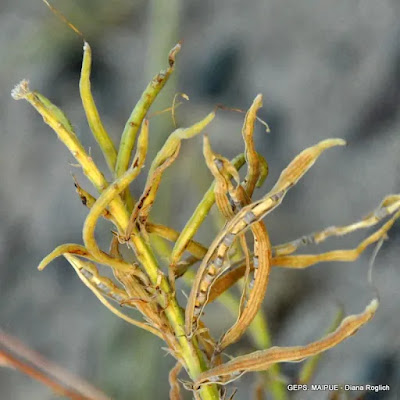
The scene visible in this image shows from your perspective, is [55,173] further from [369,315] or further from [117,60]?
[369,315]

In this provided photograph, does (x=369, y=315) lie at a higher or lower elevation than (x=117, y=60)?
lower

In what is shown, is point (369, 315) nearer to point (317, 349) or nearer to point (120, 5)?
point (317, 349)

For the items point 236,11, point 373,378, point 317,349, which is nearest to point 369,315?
point 317,349

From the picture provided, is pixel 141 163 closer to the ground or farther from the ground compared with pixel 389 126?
closer to the ground

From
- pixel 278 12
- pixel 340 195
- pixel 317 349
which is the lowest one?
pixel 317 349

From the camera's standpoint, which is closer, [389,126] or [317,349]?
[317,349]

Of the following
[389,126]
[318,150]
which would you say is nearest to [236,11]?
[389,126]
